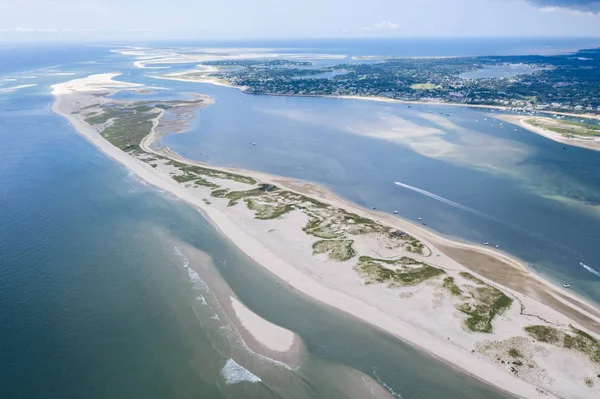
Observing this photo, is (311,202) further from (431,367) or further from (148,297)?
(431,367)

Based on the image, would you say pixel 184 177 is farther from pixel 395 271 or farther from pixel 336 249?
pixel 395 271

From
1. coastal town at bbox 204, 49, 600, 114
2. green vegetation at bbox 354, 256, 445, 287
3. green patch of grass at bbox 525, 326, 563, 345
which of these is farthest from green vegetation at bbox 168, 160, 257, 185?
coastal town at bbox 204, 49, 600, 114

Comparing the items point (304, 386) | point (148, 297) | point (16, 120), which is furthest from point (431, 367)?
point (16, 120)

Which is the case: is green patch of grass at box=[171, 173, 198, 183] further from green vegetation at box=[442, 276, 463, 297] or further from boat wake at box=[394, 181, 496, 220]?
green vegetation at box=[442, 276, 463, 297]

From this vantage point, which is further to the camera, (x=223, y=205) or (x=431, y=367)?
(x=223, y=205)

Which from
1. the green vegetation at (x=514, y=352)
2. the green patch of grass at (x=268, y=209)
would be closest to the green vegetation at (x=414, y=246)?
the green vegetation at (x=514, y=352)

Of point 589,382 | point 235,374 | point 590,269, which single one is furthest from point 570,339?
point 235,374
